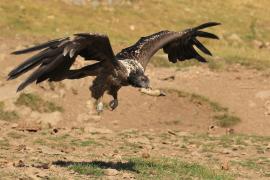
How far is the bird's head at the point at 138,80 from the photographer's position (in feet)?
40.8

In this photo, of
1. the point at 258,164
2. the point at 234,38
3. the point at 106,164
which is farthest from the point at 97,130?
the point at 234,38

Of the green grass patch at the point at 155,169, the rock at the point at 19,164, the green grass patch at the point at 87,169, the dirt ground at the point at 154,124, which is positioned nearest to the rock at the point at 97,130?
the dirt ground at the point at 154,124

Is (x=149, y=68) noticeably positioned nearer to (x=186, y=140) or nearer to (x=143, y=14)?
(x=186, y=140)

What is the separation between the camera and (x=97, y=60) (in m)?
12.8

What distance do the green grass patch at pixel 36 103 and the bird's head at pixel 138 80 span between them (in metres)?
8.32

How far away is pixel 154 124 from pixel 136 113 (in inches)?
27.2

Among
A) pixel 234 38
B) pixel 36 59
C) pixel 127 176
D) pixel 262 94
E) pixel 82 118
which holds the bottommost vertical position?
pixel 127 176

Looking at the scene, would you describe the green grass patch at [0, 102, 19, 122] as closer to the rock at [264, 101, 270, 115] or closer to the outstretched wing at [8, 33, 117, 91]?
the rock at [264, 101, 270, 115]

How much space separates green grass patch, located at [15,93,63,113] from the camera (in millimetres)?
20672

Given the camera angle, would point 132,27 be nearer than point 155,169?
No

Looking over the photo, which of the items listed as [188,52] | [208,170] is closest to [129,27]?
[188,52]

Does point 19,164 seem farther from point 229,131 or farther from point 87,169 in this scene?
point 229,131

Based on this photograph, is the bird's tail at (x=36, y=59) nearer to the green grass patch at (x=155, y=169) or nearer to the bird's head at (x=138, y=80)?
the bird's head at (x=138, y=80)

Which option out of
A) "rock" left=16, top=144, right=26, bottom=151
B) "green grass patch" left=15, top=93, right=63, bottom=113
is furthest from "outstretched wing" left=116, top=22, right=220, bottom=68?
"green grass patch" left=15, top=93, right=63, bottom=113
